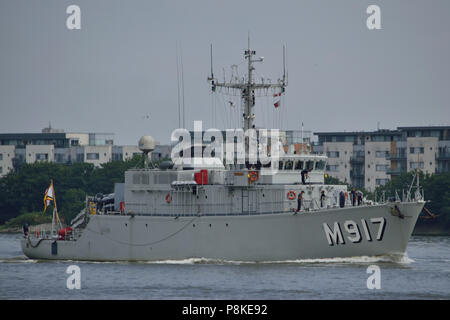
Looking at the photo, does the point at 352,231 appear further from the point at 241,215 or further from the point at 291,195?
the point at 241,215

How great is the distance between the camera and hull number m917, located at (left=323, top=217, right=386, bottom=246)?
48.9 meters

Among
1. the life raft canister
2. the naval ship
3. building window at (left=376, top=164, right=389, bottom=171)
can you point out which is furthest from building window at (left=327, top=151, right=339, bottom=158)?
the life raft canister

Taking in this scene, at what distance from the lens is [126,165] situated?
346 feet

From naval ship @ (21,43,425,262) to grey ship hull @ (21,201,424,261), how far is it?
51mm

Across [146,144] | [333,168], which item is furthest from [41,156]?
[146,144]

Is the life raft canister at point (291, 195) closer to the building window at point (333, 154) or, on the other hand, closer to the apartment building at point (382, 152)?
the apartment building at point (382, 152)

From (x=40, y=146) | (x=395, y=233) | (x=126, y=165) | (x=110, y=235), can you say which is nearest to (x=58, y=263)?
(x=110, y=235)

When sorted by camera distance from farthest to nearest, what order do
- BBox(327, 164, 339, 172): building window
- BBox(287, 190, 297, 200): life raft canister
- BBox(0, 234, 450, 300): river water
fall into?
1. BBox(327, 164, 339, 172): building window
2. BBox(287, 190, 297, 200): life raft canister
3. BBox(0, 234, 450, 300): river water

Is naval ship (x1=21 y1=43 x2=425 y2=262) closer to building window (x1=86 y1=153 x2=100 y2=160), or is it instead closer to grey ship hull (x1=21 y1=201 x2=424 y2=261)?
grey ship hull (x1=21 y1=201 x2=424 y2=261)

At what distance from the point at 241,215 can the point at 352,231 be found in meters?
5.94

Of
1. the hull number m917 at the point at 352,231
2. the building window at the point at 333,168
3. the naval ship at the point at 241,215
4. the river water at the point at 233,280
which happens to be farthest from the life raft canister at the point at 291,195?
the building window at the point at 333,168

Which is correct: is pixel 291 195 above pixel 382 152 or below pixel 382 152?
below

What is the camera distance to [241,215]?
50.7 m

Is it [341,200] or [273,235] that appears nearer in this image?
[341,200]
